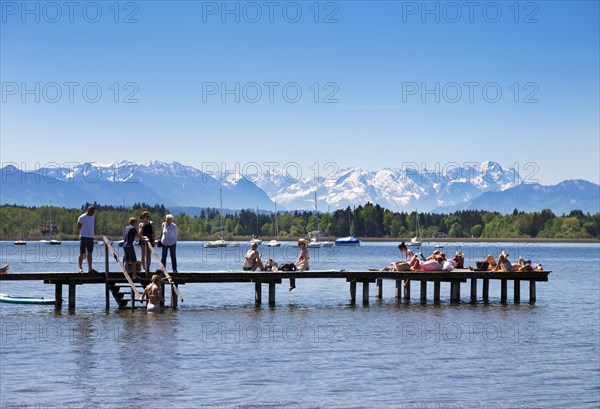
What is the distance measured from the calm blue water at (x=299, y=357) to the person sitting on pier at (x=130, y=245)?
1.83m

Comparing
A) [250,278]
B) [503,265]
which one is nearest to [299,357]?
Answer: [250,278]

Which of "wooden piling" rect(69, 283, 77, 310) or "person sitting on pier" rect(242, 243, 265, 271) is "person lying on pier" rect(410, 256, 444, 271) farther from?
"wooden piling" rect(69, 283, 77, 310)

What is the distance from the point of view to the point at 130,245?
38.5 metres

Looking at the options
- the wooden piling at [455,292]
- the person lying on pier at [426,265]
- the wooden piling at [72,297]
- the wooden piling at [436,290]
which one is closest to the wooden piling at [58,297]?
the wooden piling at [72,297]

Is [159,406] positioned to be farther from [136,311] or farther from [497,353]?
[136,311]

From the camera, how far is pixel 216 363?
92.4 feet

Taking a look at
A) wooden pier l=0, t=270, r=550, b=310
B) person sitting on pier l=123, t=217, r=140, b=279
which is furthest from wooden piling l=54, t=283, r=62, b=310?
person sitting on pier l=123, t=217, r=140, b=279

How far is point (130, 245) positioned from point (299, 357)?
1139cm

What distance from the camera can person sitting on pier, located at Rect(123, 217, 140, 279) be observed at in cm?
3802

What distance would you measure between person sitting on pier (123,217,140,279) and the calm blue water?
72.0 inches

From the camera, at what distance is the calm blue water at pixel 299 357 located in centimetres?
2386

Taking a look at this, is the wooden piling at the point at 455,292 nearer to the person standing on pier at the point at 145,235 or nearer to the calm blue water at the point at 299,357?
the calm blue water at the point at 299,357

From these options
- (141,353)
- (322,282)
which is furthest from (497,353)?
(322,282)

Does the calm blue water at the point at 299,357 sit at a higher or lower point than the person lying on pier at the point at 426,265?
lower
